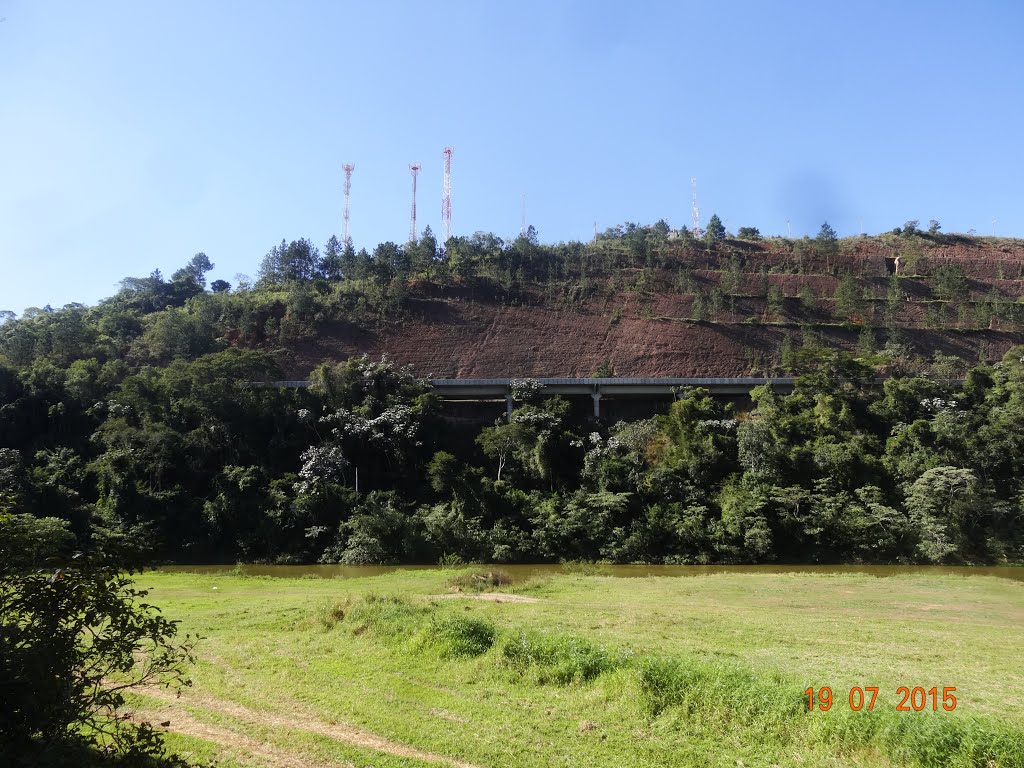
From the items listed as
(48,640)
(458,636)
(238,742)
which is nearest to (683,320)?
(458,636)

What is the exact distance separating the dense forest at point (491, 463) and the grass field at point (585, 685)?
574 inches

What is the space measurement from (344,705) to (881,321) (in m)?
59.9

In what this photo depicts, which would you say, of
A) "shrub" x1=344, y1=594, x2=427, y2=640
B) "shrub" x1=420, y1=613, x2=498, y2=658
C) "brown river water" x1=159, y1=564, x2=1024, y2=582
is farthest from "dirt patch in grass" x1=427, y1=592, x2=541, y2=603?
"shrub" x1=420, y1=613, x2=498, y2=658

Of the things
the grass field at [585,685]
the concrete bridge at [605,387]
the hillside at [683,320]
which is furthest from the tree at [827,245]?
the grass field at [585,685]

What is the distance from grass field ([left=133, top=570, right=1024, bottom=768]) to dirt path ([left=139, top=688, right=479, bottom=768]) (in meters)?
0.04

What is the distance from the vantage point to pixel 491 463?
128 ft

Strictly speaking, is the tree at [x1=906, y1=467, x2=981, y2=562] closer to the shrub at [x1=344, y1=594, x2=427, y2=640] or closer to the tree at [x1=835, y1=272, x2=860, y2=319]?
the shrub at [x1=344, y1=594, x2=427, y2=640]

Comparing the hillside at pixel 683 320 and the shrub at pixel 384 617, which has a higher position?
the hillside at pixel 683 320

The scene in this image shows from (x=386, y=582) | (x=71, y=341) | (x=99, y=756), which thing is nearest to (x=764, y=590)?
(x=386, y=582)

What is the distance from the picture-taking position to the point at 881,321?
5688cm

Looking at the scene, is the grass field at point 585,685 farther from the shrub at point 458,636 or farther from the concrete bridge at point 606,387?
the concrete bridge at point 606,387

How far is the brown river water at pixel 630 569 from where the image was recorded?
27.9 meters

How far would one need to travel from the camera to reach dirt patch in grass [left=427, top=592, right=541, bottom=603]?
18894mm

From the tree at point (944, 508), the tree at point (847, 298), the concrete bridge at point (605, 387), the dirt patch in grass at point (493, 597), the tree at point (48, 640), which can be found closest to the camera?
the tree at point (48, 640)
